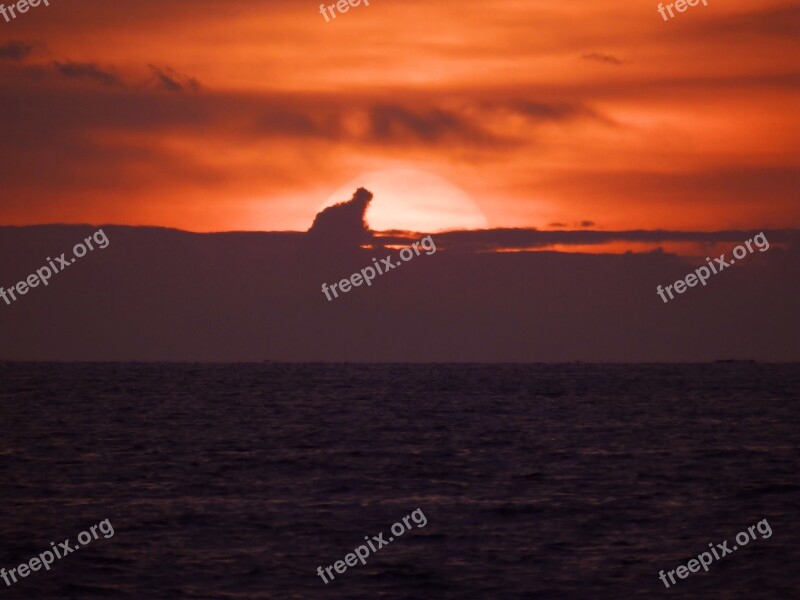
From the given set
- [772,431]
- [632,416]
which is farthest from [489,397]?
[772,431]

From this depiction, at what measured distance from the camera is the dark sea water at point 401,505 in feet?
93.1

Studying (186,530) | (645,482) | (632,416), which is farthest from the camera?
(632,416)

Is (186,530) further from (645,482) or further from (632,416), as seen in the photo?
(632,416)

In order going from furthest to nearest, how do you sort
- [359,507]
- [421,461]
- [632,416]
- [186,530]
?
[632,416] → [421,461] → [359,507] → [186,530]

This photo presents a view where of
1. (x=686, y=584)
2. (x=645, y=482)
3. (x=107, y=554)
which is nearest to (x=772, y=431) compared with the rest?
(x=645, y=482)

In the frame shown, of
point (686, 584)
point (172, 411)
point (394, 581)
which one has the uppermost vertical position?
point (172, 411)

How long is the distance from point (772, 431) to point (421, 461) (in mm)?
33652

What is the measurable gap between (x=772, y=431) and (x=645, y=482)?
3321 cm

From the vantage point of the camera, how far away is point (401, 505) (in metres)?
40.2

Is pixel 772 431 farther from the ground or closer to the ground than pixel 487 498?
farther from the ground

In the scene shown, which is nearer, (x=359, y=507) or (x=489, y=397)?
(x=359, y=507)

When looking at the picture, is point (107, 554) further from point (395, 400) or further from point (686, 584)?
point (395, 400)

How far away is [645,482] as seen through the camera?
46.8m

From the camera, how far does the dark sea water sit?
28391mm
